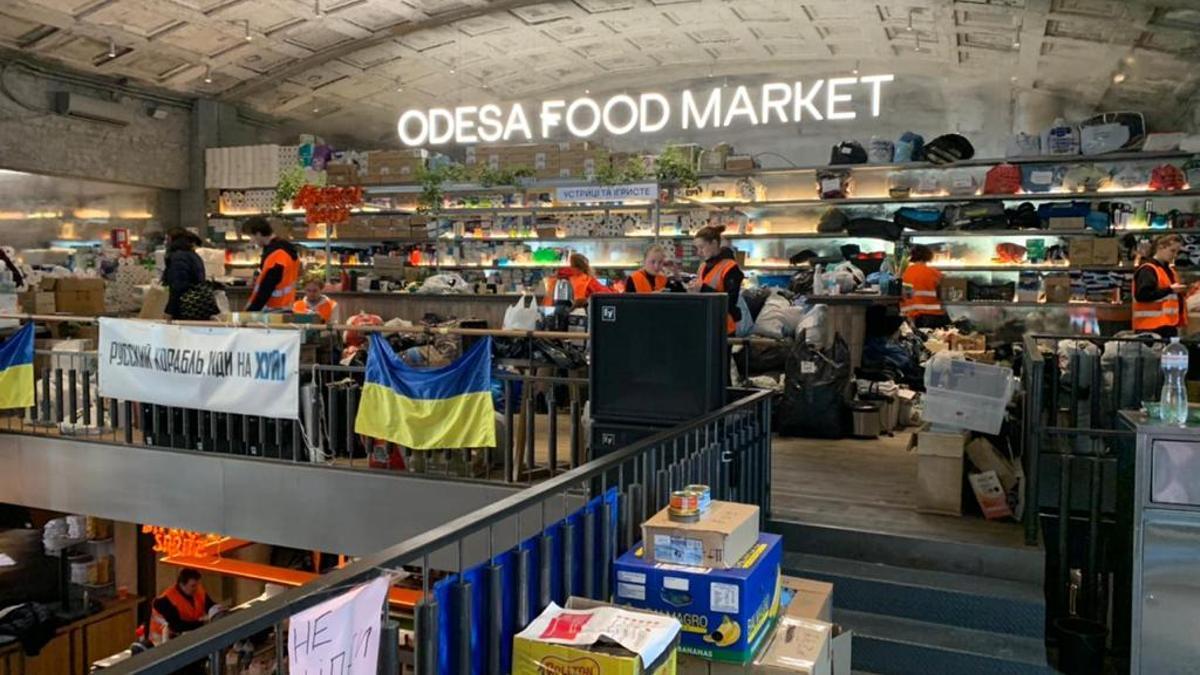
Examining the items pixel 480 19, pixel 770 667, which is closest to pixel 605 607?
pixel 770 667

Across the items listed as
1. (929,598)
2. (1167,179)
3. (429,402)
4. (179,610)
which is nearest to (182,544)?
(179,610)

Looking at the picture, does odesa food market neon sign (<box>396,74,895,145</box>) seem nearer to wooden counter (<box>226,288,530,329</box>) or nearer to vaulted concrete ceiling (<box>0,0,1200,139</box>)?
vaulted concrete ceiling (<box>0,0,1200,139</box>)

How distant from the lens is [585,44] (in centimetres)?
1262

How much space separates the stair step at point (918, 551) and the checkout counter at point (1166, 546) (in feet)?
1.88

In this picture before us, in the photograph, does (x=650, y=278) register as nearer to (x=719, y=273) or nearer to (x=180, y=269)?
(x=719, y=273)

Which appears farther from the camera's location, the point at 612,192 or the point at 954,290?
the point at 954,290

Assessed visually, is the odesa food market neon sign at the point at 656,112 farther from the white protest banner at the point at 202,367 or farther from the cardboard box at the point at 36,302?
the white protest banner at the point at 202,367

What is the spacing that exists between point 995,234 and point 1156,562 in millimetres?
7489

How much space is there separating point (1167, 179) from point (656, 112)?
5730 mm

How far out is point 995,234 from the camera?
33.8ft

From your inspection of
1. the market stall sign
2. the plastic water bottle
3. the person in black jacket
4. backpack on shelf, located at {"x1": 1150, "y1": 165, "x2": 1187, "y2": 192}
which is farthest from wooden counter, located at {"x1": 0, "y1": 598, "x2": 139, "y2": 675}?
backpack on shelf, located at {"x1": 1150, "y1": 165, "x2": 1187, "y2": 192}

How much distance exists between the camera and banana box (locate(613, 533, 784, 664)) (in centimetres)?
241

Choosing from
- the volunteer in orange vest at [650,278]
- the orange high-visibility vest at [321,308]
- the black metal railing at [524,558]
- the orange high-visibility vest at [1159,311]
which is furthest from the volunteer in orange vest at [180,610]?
the orange high-visibility vest at [1159,311]

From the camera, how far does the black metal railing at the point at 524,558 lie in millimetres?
1637
